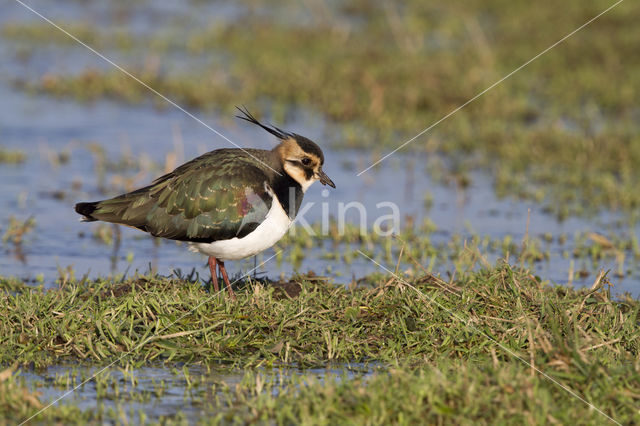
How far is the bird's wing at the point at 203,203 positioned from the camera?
6441 millimetres

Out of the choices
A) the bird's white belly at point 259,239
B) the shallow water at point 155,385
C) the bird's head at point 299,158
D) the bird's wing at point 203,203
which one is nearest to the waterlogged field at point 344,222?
the shallow water at point 155,385

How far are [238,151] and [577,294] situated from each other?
2558 mm

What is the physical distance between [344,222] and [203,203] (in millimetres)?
3059

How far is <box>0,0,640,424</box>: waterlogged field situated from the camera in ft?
17.0

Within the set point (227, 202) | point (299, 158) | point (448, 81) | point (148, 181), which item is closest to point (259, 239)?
point (227, 202)

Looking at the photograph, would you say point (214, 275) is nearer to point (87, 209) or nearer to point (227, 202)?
point (227, 202)

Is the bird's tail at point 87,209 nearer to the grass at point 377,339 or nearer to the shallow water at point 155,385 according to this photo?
the grass at point 377,339

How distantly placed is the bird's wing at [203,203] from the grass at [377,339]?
1.34ft

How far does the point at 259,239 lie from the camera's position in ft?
20.9

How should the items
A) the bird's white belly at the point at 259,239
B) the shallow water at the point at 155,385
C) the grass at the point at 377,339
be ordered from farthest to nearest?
the bird's white belly at the point at 259,239 < the shallow water at the point at 155,385 < the grass at the point at 377,339

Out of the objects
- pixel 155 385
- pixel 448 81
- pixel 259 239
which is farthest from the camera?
pixel 448 81

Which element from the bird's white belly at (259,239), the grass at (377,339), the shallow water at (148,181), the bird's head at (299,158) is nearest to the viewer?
the grass at (377,339)

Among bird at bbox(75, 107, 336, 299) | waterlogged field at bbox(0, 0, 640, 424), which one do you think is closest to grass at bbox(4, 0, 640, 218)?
waterlogged field at bbox(0, 0, 640, 424)

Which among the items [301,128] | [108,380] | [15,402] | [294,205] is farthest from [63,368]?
[301,128]
